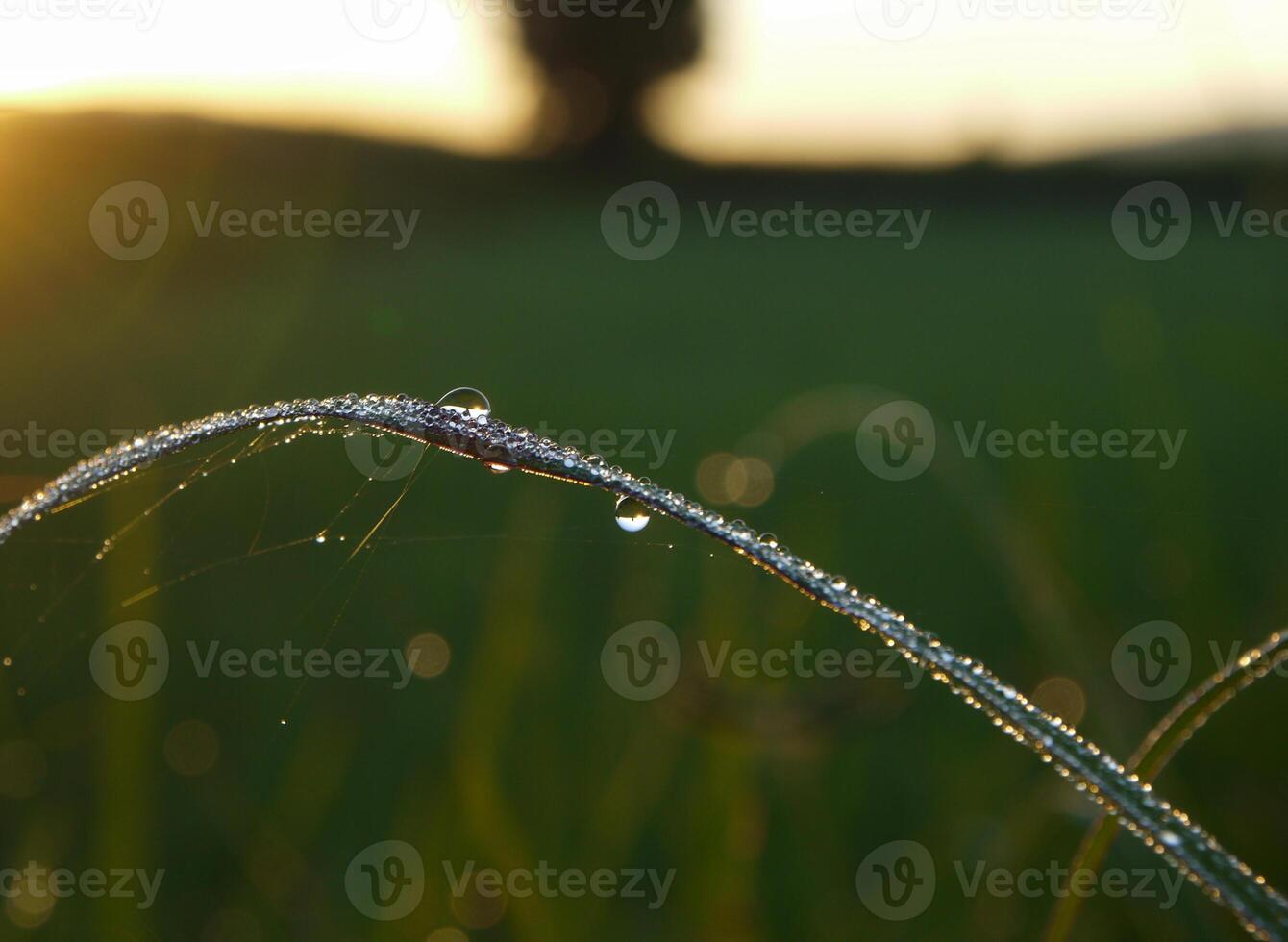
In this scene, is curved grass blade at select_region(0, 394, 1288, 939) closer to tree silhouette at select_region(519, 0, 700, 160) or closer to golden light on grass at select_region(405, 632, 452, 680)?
golden light on grass at select_region(405, 632, 452, 680)

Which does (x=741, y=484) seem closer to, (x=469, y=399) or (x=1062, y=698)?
(x=1062, y=698)

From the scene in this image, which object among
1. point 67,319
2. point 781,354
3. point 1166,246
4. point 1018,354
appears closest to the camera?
point 1018,354

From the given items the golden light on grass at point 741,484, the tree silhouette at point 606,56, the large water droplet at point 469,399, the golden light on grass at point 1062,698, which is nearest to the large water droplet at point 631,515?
the large water droplet at point 469,399

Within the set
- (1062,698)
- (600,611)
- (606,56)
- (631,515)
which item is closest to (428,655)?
(600,611)

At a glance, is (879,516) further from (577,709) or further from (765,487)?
(577,709)

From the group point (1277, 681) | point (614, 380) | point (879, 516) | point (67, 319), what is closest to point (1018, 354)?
point (614, 380)
